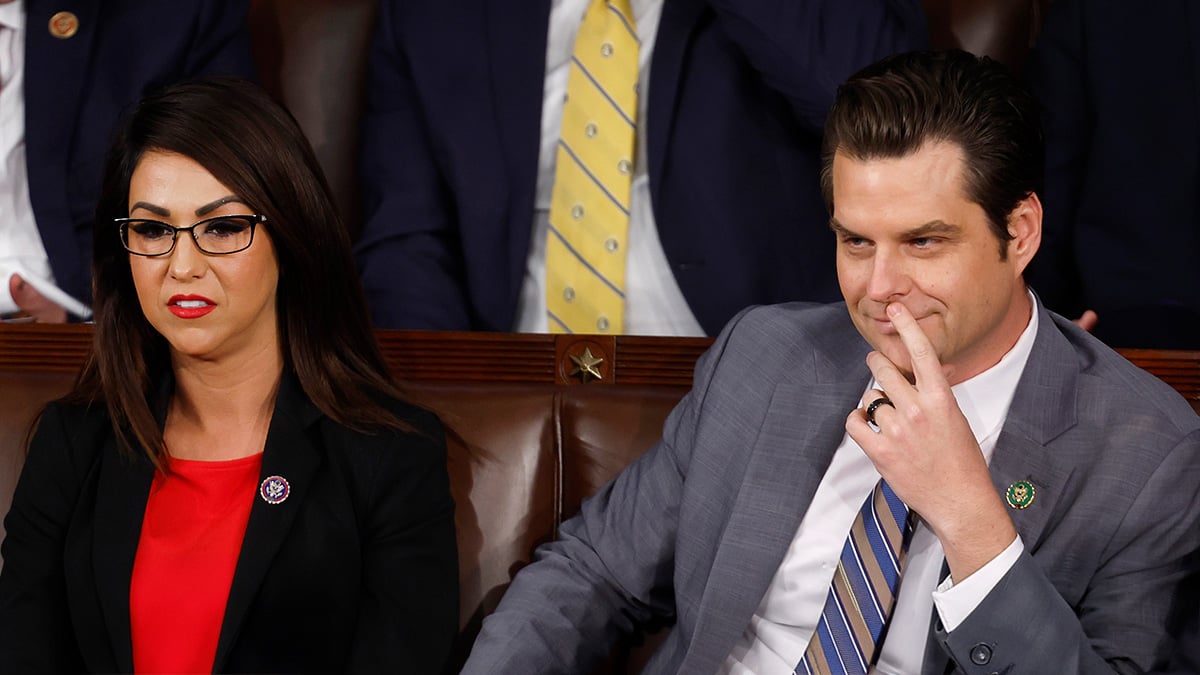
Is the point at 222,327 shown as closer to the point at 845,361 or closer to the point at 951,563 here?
the point at 845,361

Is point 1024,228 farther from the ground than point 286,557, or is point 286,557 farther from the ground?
point 1024,228

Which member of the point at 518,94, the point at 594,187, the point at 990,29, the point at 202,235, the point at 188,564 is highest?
the point at 990,29

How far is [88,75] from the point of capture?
2086 mm

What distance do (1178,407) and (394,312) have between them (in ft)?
3.41

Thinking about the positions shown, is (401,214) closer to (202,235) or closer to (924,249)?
(202,235)

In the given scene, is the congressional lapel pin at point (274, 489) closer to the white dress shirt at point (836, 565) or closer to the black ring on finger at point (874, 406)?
the white dress shirt at point (836, 565)

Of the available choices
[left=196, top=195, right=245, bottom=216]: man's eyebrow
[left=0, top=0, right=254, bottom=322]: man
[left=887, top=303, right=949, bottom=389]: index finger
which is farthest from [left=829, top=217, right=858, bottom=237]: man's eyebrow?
[left=0, top=0, right=254, bottom=322]: man

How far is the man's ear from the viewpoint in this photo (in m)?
1.26

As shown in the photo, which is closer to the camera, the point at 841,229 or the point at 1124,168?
the point at 841,229

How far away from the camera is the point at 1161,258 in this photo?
A: 5.94ft

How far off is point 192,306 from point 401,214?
600mm

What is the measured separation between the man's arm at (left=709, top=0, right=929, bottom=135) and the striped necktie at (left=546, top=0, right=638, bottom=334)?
17 centimetres

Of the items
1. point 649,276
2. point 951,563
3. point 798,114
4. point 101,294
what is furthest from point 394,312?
point 951,563

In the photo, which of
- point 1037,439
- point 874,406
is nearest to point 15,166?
point 874,406
